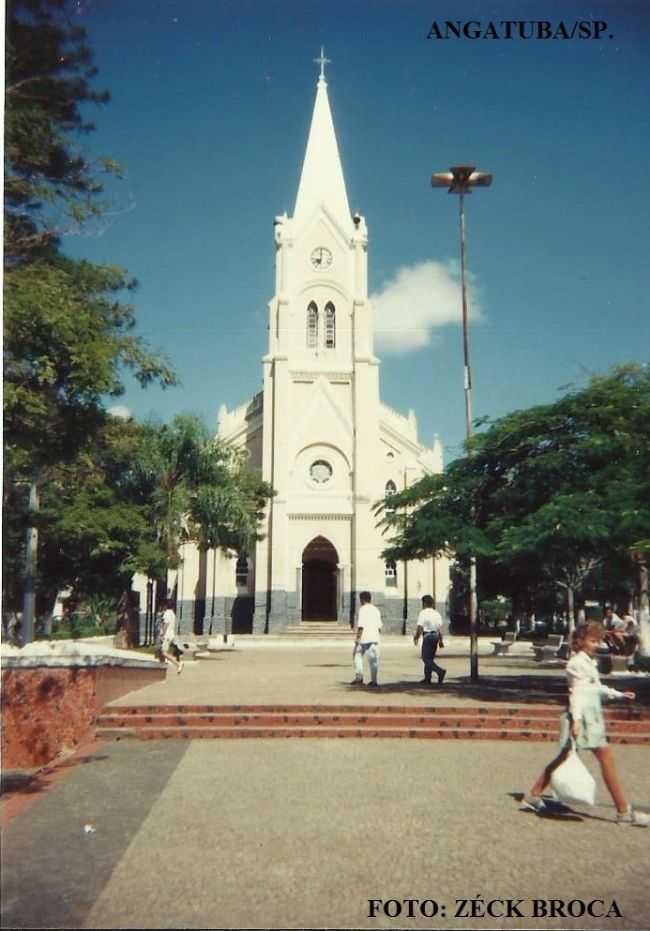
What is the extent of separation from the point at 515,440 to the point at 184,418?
13.5m

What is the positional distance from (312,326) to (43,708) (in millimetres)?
31945

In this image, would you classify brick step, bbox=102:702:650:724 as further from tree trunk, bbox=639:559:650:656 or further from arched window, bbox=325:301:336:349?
arched window, bbox=325:301:336:349

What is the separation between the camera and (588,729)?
21.0 feet

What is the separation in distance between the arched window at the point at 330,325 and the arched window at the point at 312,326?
493 mm

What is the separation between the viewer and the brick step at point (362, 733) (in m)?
10.2

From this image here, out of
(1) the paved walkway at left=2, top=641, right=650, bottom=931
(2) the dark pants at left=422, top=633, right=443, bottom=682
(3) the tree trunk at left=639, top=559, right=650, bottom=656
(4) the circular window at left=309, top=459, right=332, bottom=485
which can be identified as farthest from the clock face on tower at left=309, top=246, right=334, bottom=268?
(1) the paved walkway at left=2, top=641, right=650, bottom=931

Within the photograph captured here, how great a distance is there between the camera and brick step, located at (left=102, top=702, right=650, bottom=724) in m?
10.8

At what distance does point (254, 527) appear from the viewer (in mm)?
26953

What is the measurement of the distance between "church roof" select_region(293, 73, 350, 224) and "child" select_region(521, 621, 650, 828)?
122 ft

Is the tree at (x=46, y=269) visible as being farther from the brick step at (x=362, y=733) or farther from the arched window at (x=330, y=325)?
the arched window at (x=330, y=325)

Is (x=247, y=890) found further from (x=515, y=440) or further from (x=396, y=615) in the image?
(x=396, y=615)

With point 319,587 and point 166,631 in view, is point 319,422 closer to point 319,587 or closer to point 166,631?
point 319,587

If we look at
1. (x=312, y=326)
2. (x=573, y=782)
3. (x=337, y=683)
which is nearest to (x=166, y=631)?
(x=337, y=683)

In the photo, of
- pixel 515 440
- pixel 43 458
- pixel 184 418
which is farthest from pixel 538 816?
pixel 184 418
